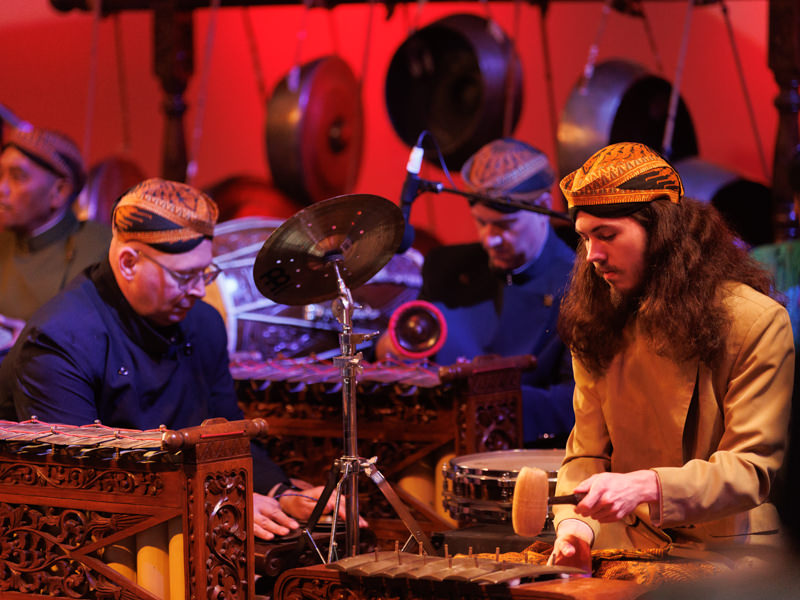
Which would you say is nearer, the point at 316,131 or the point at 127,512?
the point at 127,512

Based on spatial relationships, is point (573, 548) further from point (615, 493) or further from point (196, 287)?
point (196, 287)

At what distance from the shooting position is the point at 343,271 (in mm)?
2701

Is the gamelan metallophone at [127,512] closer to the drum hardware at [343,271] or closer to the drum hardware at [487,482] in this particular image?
the drum hardware at [343,271]

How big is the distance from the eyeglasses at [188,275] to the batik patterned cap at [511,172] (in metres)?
1.18

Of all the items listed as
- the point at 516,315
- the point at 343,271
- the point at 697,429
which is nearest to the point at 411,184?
the point at 343,271

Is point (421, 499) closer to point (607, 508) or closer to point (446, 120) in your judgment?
point (607, 508)

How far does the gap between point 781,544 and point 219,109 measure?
593cm

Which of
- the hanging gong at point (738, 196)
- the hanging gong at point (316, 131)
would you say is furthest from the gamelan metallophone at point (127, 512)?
the hanging gong at point (316, 131)

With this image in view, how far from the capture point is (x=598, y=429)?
2.35 meters

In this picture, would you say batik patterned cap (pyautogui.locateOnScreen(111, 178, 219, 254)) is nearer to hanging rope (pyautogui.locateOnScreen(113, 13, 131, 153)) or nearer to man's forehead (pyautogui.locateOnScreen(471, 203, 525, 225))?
man's forehead (pyautogui.locateOnScreen(471, 203, 525, 225))

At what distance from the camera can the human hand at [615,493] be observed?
1970 mm

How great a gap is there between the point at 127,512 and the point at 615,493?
110 cm

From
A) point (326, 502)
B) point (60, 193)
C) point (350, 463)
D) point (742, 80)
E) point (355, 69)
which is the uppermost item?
point (355, 69)

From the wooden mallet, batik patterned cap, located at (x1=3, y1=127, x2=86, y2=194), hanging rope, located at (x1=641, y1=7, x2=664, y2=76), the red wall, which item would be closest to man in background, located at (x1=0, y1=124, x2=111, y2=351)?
batik patterned cap, located at (x1=3, y1=127, x2=86, y2=194)
